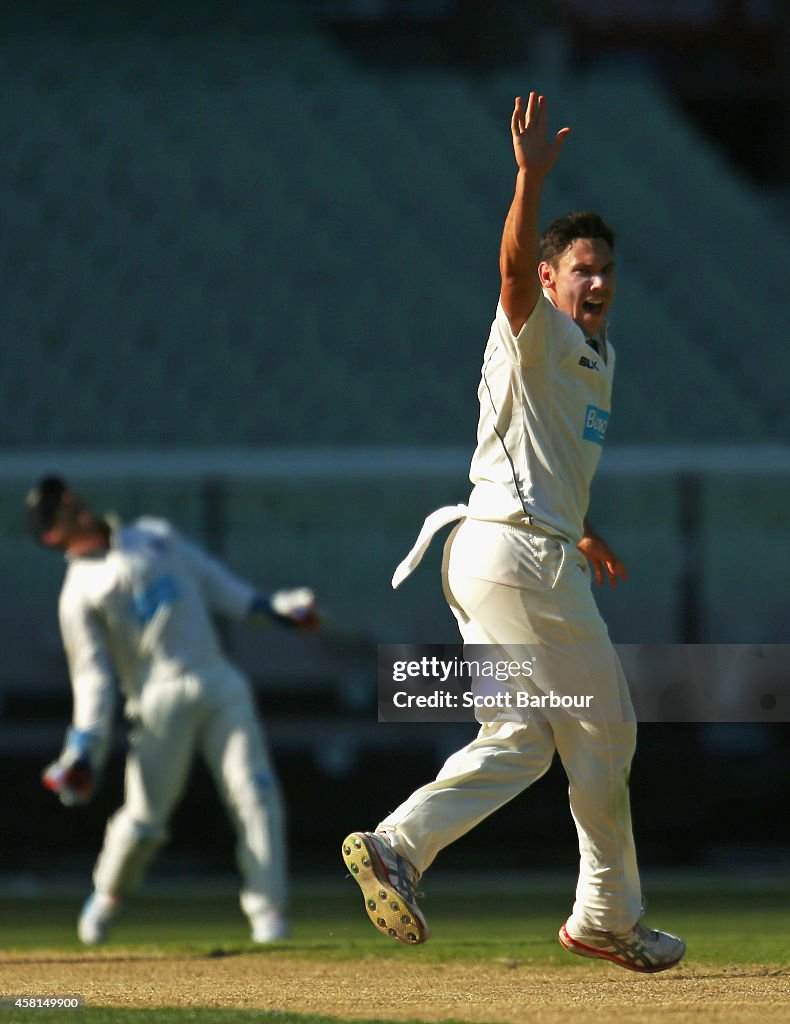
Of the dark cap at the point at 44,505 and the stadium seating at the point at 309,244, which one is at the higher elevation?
the stadium seating at the point at 309,244

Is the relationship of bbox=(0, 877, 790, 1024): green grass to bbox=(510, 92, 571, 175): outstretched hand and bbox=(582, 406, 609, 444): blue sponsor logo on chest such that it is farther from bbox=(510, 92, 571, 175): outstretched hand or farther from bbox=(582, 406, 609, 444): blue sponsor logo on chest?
bbox=(510, 92, 571, 175): outstretched hand

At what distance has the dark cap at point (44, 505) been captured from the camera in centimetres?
670

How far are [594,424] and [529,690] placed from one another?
679mm

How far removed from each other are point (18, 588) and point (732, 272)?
375 inches

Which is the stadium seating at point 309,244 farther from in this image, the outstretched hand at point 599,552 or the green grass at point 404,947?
the outstretched hand at point 599,552

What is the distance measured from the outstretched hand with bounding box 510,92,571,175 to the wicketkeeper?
2719 mm

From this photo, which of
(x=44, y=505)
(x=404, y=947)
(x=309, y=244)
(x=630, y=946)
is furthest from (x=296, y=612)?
(x=309, y=244)

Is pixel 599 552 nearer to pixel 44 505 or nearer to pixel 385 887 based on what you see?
pixel 385 887

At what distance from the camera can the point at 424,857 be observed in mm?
4223

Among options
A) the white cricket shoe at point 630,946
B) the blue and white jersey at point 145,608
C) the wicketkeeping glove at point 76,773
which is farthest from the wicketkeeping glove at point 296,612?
the white cricket shoe at point 630,946

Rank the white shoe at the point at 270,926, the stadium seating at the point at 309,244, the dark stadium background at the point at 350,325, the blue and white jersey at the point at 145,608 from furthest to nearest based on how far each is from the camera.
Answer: the stadium seating at the point at 309,244 → the dark stadium background at the point at 350,325 → the blue and white jersey at the point at 145,608 → the white shoe at the point at 270,926

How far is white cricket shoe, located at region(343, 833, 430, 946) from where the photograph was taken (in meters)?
4.09

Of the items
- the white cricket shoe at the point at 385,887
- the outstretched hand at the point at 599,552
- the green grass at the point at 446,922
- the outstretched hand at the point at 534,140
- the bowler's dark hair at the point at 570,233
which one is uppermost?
the outstretched hand at the point at 534,140

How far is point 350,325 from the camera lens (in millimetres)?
16578
